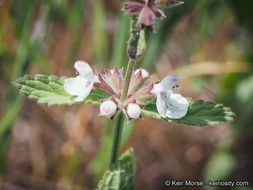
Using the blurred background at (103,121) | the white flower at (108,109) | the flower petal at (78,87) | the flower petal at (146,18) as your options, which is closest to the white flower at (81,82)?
the flower petal at (78,87)

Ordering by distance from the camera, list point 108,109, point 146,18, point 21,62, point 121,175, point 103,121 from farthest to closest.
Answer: point 103,121 → point 21,62 → point 121,175 → point 108,109 → point 146,18

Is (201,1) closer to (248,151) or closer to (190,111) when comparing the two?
(190,111)

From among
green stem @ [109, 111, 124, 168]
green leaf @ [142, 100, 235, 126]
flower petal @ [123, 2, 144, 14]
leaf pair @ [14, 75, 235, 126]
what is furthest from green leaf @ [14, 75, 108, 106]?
flower petal @ [123, 2, 144, 14]

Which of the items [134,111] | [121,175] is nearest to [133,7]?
[134,111]

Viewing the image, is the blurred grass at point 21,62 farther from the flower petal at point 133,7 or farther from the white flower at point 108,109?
the flower petal at point 133,7

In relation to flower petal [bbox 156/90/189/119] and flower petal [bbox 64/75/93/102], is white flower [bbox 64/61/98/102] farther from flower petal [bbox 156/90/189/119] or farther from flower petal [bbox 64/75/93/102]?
flower petal [bbox 156/90/189/119]

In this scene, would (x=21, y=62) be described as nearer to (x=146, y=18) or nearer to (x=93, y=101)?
(x=93, y=101)
